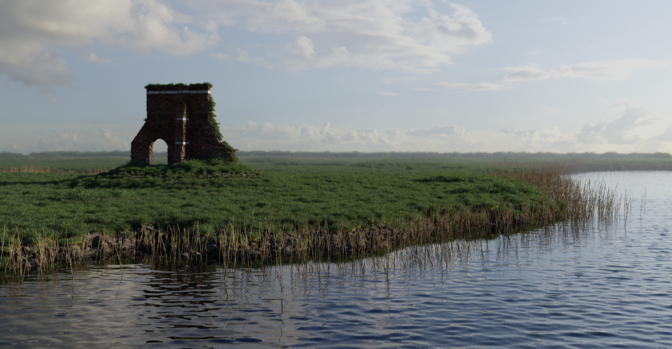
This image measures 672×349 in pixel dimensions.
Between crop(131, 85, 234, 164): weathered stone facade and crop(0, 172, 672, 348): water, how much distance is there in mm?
24464

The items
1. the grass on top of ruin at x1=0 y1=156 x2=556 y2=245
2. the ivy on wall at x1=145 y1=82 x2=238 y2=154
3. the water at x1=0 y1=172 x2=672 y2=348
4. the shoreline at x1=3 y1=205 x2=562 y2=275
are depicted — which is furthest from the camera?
the ivy on wall at x1=145 y1=82 x2=238 y2=154

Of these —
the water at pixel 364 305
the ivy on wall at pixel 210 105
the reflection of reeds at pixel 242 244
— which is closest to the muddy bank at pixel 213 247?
the reflection of reeds at pixel 242 244

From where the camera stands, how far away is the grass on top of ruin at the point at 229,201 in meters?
19.1

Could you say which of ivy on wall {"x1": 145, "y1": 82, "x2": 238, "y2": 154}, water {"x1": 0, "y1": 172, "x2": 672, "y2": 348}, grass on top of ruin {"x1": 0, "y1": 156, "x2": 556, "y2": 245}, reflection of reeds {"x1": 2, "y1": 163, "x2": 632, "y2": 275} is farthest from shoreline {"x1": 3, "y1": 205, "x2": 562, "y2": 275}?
ivy on wall {"x1": 145, "y1": 82, "x2": 238, "y2": 154}

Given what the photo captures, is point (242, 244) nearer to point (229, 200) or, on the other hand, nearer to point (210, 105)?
point (229, 200)

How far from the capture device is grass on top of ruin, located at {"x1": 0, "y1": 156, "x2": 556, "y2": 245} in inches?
750

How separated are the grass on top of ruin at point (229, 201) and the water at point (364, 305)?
3.98 metres

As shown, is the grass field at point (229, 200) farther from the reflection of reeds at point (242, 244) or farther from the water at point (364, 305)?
the water at point (364, 305)

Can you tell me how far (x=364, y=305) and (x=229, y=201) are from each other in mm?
14785

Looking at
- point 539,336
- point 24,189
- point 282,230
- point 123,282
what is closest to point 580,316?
point 539,336

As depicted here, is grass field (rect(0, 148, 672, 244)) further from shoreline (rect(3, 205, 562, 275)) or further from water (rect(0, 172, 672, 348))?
water (rect(0, 172, 672, 348))

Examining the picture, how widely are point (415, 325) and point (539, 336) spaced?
2.81 m

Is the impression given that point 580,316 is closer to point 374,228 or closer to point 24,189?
point 374,228

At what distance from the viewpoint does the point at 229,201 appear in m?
24.4
